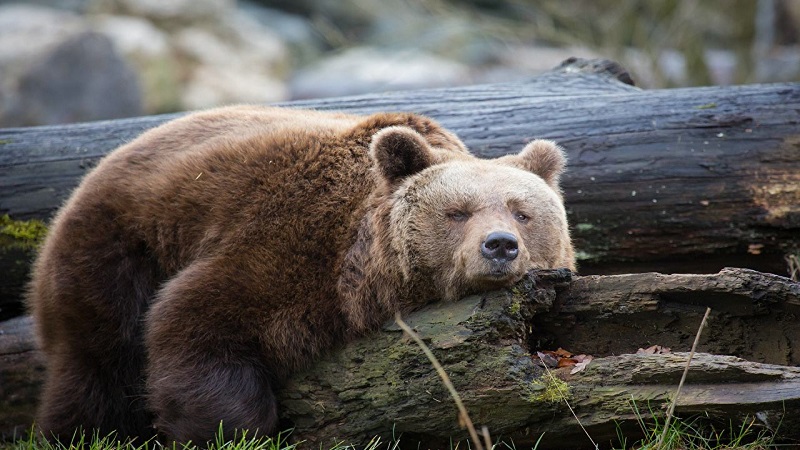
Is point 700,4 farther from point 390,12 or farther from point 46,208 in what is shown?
point 46,208

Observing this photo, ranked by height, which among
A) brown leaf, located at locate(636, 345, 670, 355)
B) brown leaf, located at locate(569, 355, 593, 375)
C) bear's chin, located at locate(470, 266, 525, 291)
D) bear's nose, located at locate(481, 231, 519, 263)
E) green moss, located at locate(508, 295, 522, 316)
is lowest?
brown leaf, located at locate(569, 355, 593, 375)

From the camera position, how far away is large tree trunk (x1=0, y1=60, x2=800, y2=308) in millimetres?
6164

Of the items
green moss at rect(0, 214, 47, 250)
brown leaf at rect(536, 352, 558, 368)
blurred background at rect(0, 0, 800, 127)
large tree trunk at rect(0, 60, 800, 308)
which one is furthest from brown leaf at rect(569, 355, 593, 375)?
blurred background at rect(0, 0, 800, 127)

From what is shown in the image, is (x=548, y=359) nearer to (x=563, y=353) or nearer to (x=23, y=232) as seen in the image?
(x=563, y=353)

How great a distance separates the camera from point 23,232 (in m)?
6.53

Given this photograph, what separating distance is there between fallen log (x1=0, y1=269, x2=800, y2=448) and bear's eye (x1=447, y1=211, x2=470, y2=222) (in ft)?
1.53

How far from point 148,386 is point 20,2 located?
77.4ft

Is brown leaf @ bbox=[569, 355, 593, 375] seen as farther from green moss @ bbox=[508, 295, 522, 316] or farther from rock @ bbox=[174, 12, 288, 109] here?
rock @ bbox=[174, 12, 288, 109]

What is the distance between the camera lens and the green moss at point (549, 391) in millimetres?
4234


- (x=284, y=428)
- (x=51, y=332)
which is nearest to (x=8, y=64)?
(x=51, y=332)

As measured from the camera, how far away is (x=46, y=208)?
6586 mm

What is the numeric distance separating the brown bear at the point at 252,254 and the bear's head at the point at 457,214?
0.01 meters

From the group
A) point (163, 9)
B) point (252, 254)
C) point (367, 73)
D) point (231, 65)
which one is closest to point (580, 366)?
point (252, 254)

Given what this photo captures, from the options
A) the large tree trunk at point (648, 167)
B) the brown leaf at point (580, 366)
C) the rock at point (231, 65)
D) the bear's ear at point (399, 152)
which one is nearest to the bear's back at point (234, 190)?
the bear's ear at point (399, 152)
